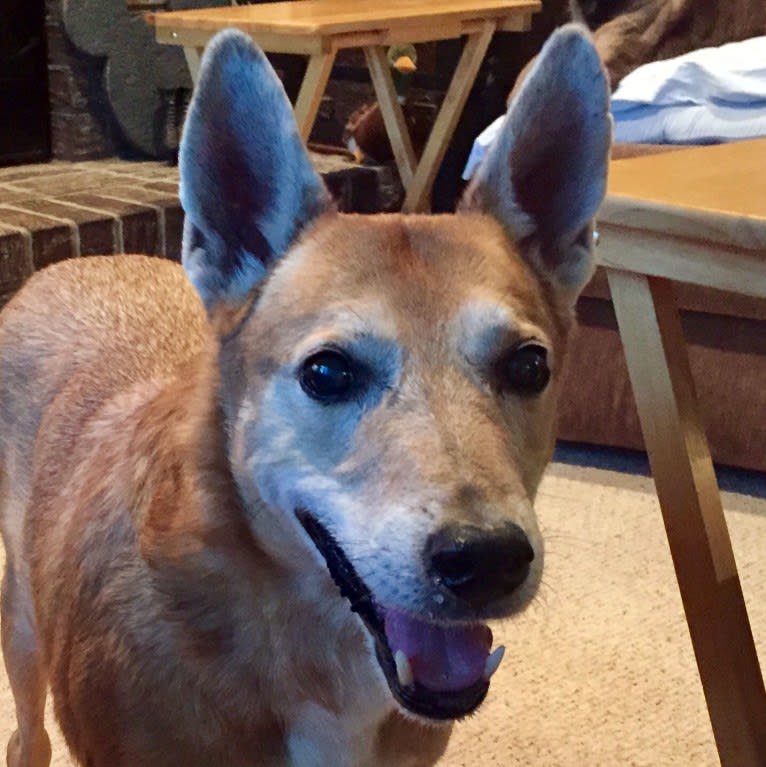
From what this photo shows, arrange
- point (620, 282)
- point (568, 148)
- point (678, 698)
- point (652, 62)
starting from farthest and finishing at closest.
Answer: point (652, 62) < point (678, 698) < point (620, 282) < point (568, 148)

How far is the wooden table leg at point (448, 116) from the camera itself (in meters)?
4.14

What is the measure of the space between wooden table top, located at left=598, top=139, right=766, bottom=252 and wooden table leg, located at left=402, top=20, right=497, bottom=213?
103 inches

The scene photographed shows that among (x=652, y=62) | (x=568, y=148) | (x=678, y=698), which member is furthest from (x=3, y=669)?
(x=652, y=62)

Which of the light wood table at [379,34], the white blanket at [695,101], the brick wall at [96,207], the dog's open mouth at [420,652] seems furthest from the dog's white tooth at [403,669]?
the light wood table at [379,34]

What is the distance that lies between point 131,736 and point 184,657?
0.34 ft

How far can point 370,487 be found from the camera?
1.06 metres

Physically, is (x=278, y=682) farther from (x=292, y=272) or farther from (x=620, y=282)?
(x=620, y=282)

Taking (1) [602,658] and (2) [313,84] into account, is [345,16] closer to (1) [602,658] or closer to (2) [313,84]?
(2) [313,84]

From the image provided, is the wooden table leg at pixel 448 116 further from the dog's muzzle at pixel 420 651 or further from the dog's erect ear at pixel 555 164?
the dog's muzzle at pixel 420 651

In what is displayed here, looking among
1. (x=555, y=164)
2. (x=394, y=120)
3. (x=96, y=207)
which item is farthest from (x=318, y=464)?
A: (x=394, y=120)

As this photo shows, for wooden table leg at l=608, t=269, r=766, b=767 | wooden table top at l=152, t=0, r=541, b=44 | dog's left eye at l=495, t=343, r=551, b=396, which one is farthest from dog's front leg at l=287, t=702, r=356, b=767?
wooden table top at l=152, t=0, r=541, b=44

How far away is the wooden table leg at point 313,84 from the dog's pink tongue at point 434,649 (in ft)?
8.11

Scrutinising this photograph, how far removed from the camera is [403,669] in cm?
111

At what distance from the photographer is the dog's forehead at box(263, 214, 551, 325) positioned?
1.17 m
